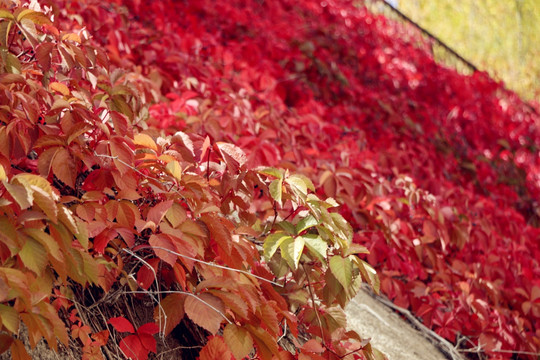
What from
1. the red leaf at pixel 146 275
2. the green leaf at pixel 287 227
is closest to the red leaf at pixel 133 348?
the red leaf at pixel 146 275

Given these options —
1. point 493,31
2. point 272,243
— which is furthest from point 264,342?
point 493,31

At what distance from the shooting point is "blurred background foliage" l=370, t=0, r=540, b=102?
989 cm

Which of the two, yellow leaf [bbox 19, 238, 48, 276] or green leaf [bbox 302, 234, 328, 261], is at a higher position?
yellow leaf [bbox 19, 238, 48, 276]

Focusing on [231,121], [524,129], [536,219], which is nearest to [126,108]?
[231,121]

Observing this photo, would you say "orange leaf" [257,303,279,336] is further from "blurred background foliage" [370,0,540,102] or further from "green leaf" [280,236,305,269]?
"blurred background foliage" [370,0,540,102]

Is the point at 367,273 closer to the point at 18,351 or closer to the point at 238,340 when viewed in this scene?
the point at 238,340

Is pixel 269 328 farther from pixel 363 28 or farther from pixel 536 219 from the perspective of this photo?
pixel 363 28

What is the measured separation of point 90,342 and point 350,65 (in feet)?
14.6

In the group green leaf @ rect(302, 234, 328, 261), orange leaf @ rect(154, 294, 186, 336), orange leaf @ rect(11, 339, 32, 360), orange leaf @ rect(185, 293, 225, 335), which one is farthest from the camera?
green leaf @ rect(302, 234, 328, 261)

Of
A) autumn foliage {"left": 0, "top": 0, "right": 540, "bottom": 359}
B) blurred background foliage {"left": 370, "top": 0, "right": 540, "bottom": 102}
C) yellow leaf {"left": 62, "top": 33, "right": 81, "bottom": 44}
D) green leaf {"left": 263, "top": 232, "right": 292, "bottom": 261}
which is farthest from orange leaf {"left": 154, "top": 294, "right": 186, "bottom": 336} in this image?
blurred background foliage {"left": 370, "top": 0, "right": 540, "bottom": 102}

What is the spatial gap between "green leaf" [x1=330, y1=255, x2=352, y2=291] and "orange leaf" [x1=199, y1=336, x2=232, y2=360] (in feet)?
1.09

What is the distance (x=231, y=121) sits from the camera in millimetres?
2447

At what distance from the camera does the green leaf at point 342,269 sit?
132 cm

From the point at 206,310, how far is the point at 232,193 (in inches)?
17.7
